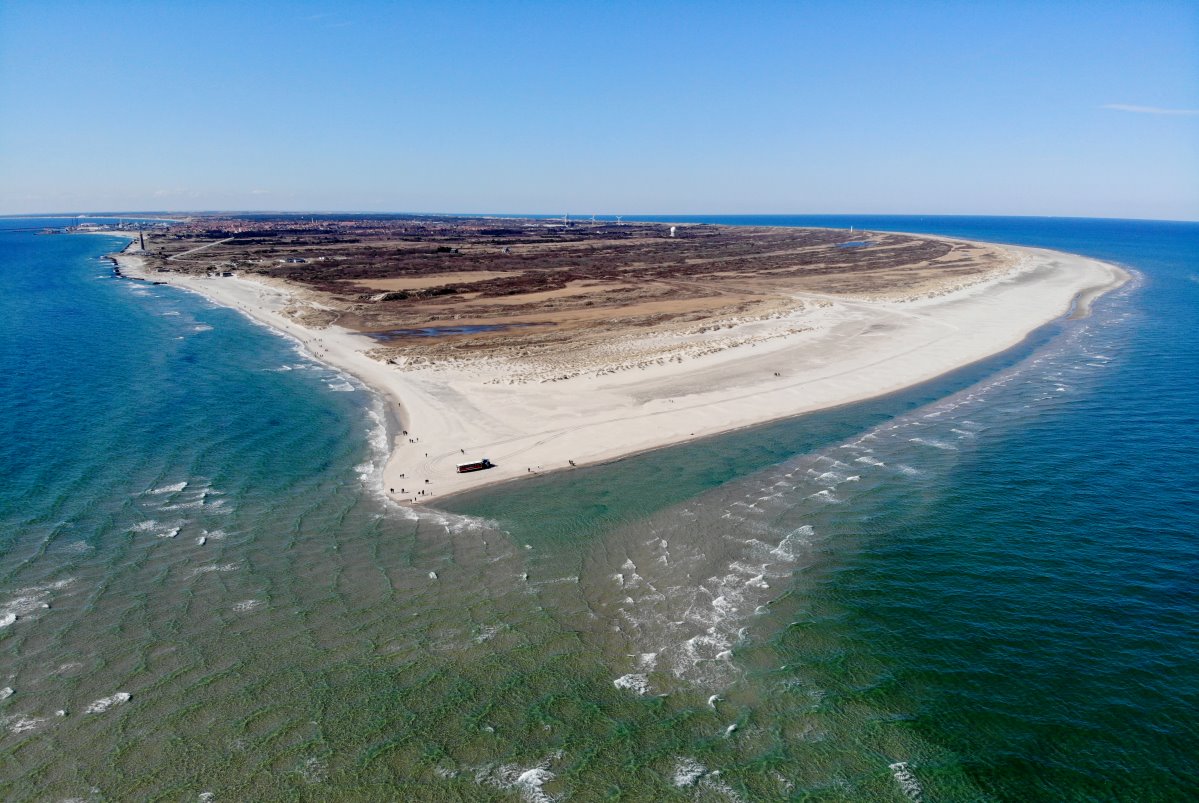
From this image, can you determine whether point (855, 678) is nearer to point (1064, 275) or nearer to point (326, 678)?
point (326, 678)

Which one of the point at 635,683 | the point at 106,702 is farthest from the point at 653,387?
the point at 106,702

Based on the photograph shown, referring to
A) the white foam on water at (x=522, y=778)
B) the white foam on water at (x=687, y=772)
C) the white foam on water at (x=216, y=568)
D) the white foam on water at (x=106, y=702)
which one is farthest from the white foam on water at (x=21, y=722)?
the white foam on water at (x=687, y=772)

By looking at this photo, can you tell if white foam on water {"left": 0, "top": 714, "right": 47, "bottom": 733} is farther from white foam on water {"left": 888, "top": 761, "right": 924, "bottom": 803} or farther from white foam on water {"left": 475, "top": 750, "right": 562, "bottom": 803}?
white foam on water {"left": 888, "top": 761, "right": 924, "bottom": 803}

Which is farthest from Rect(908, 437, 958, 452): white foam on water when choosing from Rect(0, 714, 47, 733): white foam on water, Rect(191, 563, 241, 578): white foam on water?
Rect(0, 714, 47, 733): white foam on water

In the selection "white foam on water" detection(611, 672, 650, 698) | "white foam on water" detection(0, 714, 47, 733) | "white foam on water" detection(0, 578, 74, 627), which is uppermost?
"white foam on water" detection(611, 672, 650, 698)

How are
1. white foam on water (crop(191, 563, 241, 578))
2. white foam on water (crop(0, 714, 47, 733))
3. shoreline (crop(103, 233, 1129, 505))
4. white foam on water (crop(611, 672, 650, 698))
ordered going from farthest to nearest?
shoreline (crop(103, 233, 1129, 505)), white foam on water (crop(191, 563, 241, 578)), white foam on water (crop(611, 672, 650, 698)), white foam on water (crop(0, 714, 47, 733))

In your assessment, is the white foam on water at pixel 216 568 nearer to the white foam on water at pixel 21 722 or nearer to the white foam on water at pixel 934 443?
the white foam on water at pixel 21 722
